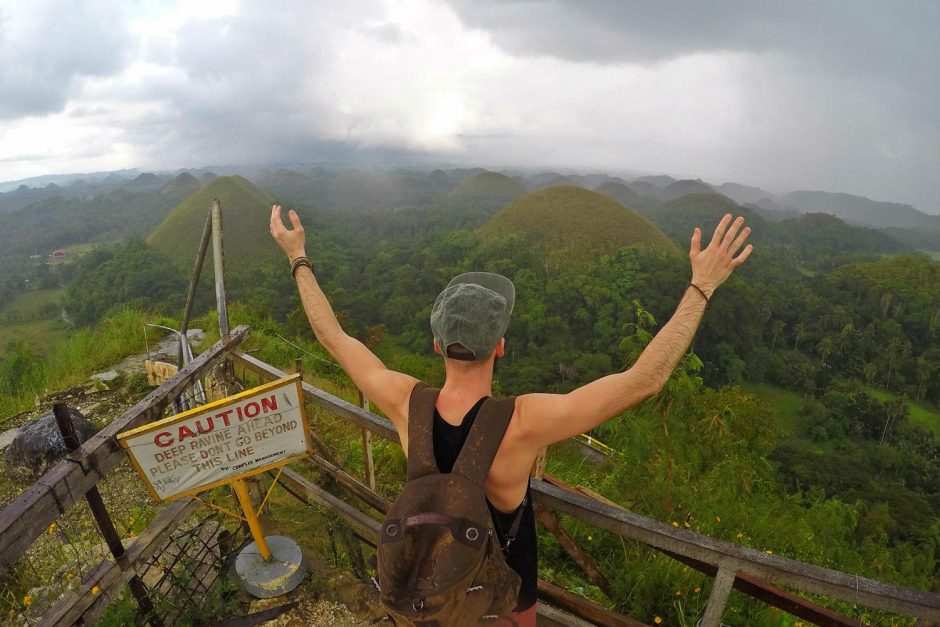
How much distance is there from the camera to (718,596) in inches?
66.9

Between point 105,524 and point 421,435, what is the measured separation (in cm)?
155

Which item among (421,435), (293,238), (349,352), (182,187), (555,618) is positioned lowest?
(182,187)

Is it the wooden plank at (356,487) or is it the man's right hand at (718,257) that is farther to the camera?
the wooden plank at (356,487)

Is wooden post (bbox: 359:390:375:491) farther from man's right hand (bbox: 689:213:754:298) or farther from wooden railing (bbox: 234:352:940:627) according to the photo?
man's right hand (bbox: 689:213:754:298)

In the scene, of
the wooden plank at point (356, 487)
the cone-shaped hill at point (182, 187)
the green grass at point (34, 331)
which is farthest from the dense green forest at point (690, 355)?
the cone-shaped hill at point (182, 187)

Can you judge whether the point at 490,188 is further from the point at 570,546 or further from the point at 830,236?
the point at 570,546

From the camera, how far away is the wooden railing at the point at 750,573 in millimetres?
1447

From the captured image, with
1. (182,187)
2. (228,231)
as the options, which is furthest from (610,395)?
(182,187)

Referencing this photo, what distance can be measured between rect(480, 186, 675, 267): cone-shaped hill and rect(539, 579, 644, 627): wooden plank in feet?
190

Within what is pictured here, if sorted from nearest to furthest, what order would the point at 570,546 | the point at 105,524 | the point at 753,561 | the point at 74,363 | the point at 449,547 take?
1. the point at 449,547
2. the point at 753,561
3. the point at 105,524
4. the point at 570,546
5. the point at 74,363

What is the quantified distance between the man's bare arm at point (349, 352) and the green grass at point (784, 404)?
4109 cm

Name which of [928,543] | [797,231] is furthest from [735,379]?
[797,231]

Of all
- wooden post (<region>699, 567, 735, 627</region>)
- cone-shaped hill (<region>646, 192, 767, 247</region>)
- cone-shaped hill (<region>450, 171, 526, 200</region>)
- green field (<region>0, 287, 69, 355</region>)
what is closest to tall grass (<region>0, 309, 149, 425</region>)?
wooden post (<region>699, 567, 735, 627</region>)

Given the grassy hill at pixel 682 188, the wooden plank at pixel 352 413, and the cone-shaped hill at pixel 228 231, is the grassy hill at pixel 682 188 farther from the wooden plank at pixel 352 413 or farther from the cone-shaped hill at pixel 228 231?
the wooden plank at pixel 352 413
